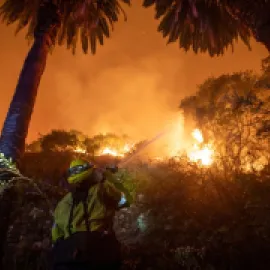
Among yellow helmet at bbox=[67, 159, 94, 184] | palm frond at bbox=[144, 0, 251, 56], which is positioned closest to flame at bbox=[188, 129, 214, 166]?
palm frond at bbox=[144, 0, 251, 56]

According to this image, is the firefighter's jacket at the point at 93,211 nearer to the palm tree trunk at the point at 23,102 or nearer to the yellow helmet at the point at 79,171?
the yellow helmet at the point at 79,171

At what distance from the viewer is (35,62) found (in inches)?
403

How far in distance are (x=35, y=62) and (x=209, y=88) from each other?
32.1 feet

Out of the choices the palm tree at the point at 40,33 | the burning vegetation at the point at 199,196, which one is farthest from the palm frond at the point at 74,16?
the burning vegetation at the point at 199,196

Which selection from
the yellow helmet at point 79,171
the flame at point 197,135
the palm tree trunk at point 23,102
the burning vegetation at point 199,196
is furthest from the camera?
the flame at point 197,135

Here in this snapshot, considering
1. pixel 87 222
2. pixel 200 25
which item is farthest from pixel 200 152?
pixel 87 222

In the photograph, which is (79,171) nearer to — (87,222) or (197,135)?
(87,222)

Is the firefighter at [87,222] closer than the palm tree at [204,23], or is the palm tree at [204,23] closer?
the firefighter at [87,222]

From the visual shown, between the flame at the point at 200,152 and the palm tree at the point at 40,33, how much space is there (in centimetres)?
661

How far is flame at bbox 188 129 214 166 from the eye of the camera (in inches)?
544

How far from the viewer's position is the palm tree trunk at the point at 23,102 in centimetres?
870

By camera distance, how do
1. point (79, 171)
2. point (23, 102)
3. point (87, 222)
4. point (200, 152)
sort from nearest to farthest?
point (87, 222) → point (79, 171) → point (23, 102) → point (200, 152)

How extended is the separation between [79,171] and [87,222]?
0.60 metres

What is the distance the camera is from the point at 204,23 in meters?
13.4
